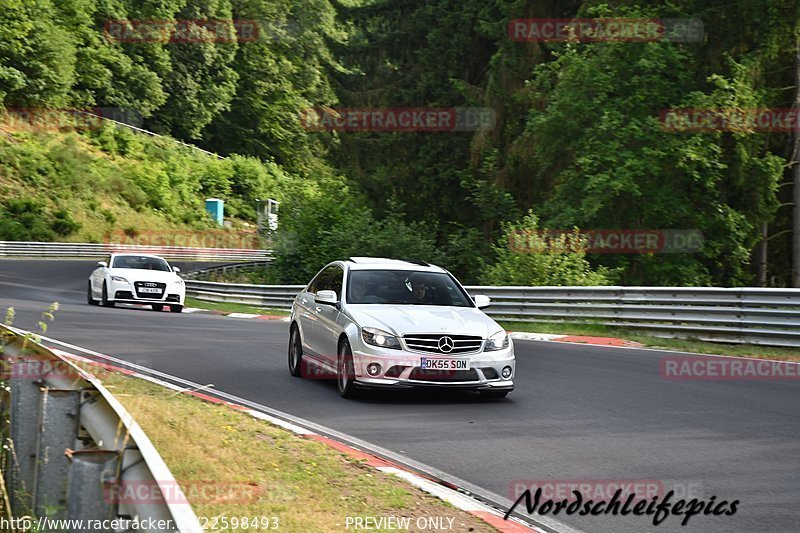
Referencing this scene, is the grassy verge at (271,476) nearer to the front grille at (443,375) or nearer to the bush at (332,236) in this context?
the front grille at (443,375)

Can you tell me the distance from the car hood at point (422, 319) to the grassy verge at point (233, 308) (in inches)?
756

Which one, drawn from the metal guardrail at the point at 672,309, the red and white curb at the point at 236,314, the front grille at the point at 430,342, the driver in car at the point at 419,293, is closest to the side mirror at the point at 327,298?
the driver in car at the point at 419,293

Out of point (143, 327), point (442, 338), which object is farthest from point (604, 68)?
point (442, 338)

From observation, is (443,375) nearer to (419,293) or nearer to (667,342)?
(419,293)

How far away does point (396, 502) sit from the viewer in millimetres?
6945

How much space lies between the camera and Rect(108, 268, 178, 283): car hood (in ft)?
96.1

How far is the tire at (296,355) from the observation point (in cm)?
1418

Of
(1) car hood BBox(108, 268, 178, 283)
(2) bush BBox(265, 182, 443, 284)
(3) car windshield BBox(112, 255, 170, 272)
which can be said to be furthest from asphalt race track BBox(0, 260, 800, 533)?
(2) bush BBox(265, 182, 443, 284)

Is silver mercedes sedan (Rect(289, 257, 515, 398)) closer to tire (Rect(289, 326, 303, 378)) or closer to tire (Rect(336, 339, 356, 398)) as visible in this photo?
tire (Rect(336, 339, 356, 398))

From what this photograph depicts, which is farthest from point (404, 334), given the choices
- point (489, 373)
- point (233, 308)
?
point (233, 308)

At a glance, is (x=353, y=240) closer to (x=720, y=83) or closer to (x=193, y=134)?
(x=720, y=83)

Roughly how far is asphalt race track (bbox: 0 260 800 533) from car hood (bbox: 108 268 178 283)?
10.6 m

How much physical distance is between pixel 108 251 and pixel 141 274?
119ft

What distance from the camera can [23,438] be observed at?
21.4 feet
